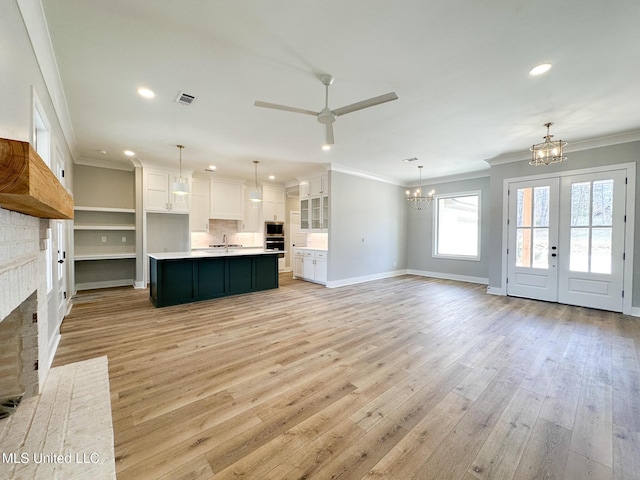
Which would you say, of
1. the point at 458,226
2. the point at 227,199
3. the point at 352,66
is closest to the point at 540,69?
the point at 352,66

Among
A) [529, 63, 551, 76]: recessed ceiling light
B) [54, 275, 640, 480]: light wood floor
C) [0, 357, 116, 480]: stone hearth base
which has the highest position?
[529, 63, 551, 76]: recessed ceiling light

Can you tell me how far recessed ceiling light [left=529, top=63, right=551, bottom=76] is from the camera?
252cm

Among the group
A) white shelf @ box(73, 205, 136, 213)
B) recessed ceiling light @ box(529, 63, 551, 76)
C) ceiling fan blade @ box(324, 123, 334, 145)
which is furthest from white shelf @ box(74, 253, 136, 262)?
recessed ceiling light @ box(529, 63, 551, 76)

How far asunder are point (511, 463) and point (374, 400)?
90 centimetres

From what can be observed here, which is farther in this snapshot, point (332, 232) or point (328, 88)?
point (332, 232)

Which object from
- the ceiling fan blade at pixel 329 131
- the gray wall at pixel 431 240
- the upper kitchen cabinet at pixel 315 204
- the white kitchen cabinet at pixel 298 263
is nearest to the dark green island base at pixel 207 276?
the white kitchen cabinet at pixel 298 263

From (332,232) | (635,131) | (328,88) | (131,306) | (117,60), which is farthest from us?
(332,232)

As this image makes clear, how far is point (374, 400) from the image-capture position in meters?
2.10

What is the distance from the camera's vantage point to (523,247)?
5.35m

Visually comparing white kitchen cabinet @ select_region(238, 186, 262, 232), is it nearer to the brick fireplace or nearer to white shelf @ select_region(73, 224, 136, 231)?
white shelf @ select_region(73, 224, 136, 231)

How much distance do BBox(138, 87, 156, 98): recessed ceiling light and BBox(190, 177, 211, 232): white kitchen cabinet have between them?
4.11 metres

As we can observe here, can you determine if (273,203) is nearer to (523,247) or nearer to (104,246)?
(104,246)

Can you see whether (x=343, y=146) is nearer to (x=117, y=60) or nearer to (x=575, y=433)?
(x=117, y=60)

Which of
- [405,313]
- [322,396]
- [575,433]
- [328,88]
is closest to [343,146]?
[328,88]
